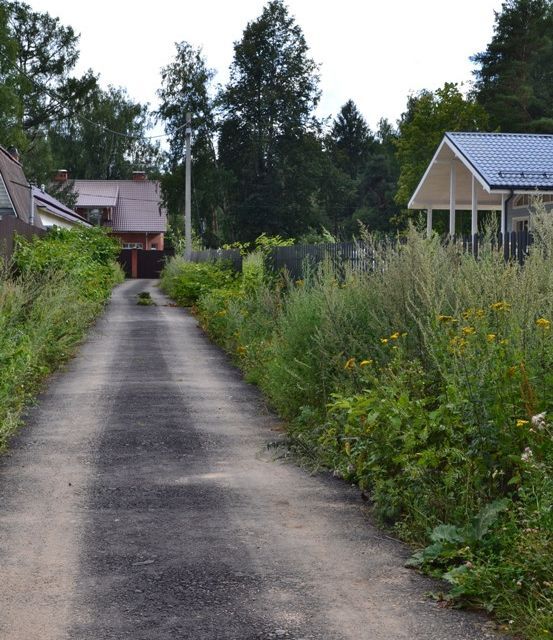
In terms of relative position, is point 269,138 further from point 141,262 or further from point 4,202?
point 4,202

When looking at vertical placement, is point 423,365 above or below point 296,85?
below

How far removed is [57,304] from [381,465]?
953 centimetres

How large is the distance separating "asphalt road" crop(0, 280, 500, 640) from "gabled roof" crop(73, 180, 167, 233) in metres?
64.9

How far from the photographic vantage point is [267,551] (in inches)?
224

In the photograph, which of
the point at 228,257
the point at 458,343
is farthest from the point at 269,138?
the point at 458,343

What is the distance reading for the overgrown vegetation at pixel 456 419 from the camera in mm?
4836

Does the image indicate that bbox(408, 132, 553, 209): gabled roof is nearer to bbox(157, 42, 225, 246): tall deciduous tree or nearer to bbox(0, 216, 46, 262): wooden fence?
bbox(0, 216, 46, 262): wooden fence

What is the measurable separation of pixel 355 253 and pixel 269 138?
131 feet

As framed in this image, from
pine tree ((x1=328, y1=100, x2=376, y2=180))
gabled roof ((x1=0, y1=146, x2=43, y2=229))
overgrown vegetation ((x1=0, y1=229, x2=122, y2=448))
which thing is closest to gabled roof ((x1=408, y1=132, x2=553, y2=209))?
overgrown vegetation ((x1=0, y1=229, x2=122, y2=448))

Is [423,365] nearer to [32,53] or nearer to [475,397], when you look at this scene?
[475,397]

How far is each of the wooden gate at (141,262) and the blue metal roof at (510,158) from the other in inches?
1697

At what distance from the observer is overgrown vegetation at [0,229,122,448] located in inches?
412

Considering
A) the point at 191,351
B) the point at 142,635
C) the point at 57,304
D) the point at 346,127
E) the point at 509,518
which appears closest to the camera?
the point at 142,635

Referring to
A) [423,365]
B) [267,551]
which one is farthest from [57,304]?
[267,551]
